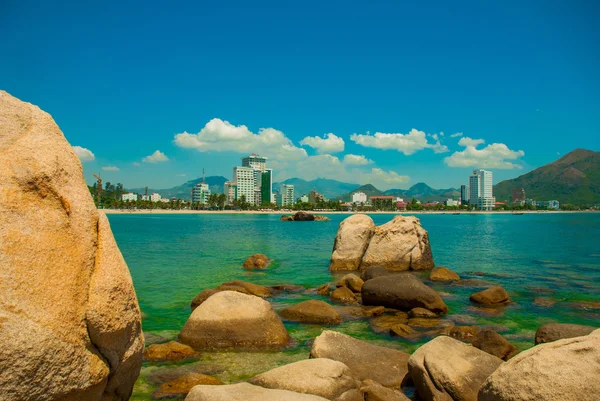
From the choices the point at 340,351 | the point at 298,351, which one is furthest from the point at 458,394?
the point at 298,351

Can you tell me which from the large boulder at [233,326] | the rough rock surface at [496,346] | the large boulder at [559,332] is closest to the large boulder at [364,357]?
the large boulder at [233,326]

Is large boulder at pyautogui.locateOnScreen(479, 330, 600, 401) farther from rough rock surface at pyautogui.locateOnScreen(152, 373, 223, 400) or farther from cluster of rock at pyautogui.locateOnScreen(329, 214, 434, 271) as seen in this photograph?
cluster of rock at pyautogui.locateOnScreen(329, 214, 434, 271)

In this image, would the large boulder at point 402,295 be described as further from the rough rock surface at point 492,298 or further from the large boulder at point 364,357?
the large boulder at point 364,357

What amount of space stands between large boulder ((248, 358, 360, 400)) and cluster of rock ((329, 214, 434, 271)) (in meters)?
22.3

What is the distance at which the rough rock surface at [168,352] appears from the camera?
12.8 metres

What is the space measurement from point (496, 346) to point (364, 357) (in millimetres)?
4279

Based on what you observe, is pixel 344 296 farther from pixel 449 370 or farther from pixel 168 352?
pixel 449 370

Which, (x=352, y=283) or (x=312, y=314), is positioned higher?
(x=352, y=283)

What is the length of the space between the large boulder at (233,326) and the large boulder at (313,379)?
4032 mm

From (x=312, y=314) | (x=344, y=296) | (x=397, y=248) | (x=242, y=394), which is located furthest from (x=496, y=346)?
(x=397, y=248)

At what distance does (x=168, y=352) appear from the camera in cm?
1298

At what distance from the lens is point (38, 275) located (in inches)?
206

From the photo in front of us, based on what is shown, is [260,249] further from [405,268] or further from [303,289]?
[303,289]

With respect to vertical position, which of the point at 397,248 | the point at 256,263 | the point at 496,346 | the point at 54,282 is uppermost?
the point at 54,282
